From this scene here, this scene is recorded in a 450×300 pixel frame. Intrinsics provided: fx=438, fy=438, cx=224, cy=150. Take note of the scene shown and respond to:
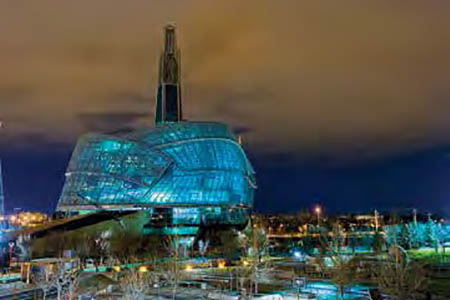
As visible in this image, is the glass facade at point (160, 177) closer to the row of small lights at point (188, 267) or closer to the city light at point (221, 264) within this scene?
the city light at point (221, 264)

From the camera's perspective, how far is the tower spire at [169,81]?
181 meters

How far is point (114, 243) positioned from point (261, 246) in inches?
925

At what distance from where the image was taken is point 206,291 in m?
37.3

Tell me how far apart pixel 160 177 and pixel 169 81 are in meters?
95.5

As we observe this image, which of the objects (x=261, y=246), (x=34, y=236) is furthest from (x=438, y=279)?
(x=34, y=236)

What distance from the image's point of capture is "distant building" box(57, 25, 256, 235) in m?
92.3

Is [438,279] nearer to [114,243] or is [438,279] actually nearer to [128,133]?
[114,243]

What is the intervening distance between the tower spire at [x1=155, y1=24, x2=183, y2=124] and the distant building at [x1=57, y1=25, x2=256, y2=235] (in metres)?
77.8

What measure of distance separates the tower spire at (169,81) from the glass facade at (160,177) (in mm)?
79859

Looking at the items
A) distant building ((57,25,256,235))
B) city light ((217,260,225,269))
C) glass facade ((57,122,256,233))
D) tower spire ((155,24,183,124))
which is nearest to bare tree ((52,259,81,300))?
city light ((217,260,225,269))

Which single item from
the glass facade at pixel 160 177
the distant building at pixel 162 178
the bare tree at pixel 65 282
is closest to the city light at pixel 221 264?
the bare tree at pixel 65 282

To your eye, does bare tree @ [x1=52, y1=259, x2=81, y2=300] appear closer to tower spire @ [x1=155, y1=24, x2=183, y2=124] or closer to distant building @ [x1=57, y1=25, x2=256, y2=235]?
distant building @ [x1=57, y1=25, x2=256, y2=235]

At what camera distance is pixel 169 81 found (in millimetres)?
181875

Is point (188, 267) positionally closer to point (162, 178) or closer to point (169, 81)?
point (162, 178)
